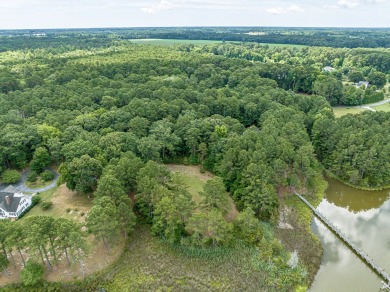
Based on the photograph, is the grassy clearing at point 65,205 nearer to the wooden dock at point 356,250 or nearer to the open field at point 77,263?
the open field at point 77,263

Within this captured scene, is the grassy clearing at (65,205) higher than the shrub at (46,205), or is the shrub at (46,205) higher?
the shrub at (46,205)

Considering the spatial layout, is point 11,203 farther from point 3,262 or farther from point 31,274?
point 31,274

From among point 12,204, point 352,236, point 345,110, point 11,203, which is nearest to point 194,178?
point 352,236

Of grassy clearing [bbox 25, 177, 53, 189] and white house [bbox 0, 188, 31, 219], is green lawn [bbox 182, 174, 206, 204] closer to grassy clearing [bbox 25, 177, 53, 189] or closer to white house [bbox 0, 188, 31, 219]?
grassy clearing [bbox 25, 177, 53, 189]

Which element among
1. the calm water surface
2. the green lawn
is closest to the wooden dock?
the calm water surface

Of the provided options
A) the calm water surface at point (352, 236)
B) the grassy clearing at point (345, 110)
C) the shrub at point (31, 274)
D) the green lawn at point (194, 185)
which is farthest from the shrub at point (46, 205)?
the grassy clearing at point (345, 110)

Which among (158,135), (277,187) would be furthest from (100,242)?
(277,187)
